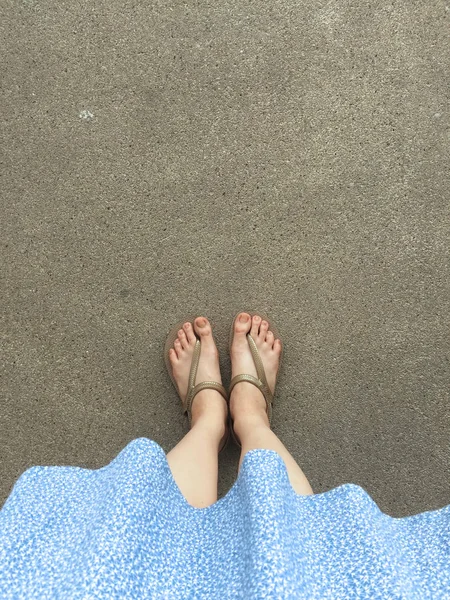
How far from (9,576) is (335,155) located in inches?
40.4

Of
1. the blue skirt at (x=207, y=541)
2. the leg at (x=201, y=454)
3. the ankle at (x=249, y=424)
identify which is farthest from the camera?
the ankle at (x=249, y=424)

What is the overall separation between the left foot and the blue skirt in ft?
1.22

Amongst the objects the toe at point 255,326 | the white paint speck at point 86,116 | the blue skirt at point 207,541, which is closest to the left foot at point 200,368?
the toe at point 255,326

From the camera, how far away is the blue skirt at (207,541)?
534 millimetres

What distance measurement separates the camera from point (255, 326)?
1.12m

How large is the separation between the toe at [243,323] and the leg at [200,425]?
0.07 meters

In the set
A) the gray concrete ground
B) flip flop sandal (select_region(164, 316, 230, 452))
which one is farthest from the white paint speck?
flip flop sandal (select_region(164, 316, 230, 452))

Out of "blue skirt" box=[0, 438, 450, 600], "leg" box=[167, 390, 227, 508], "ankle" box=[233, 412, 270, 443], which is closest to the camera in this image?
"blue skirt" box=[0, 438, 450, 600]

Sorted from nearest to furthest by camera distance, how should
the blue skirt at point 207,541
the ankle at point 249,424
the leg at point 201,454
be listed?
1. the blue skirt at point 207,541
2. the leg at point 201,454
3. the ankle at point 249,424

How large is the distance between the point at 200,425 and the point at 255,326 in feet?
0.86

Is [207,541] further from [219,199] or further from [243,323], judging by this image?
[219,199]

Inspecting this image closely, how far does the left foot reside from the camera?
3.61ft

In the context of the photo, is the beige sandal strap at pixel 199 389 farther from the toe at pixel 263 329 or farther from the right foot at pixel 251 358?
the toe at pixel 263 329

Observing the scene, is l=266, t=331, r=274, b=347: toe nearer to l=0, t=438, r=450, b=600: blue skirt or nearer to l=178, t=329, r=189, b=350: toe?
l=178, t=329, r=189, b=350: toe
